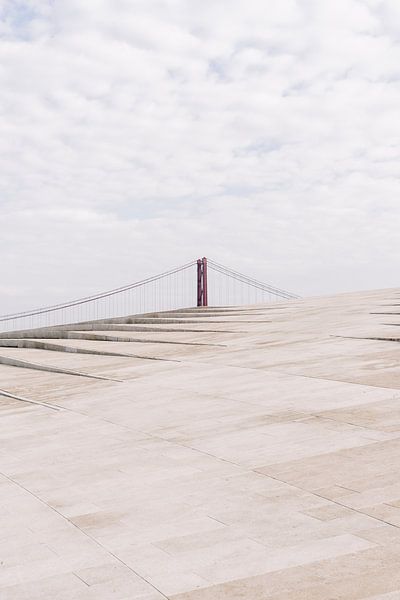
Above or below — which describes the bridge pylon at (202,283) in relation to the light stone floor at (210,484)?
above

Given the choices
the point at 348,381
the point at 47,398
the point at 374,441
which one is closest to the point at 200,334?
the point at 47,398

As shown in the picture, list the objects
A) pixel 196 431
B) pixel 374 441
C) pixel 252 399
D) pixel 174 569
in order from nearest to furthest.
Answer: pixel 174 569 → pixel 374 441 → pixel 196 431 → pixel 252 399

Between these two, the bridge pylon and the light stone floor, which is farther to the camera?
the bridge pylon

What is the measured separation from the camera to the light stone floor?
631 centimetres

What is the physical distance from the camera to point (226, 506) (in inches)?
324

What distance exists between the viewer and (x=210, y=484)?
9242 millimetres

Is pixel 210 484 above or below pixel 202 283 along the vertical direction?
below

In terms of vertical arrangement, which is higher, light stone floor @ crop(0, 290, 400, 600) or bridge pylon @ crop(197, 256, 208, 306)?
bridge pylon @ crop(197, 256, 208, 306)

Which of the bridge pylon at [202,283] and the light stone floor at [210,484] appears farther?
the bridge pylon at [202,283]

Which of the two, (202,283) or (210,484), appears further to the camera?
(202,283)

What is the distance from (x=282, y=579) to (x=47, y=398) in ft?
45.6

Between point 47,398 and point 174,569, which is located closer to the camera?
point 174,569

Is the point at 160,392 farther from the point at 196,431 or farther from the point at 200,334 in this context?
the point at 200,334

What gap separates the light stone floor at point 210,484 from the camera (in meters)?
6.31
